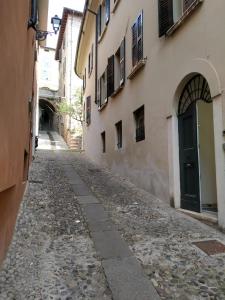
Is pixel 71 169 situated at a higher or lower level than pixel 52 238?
higher

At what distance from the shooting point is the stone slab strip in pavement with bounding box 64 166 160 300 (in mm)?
3043

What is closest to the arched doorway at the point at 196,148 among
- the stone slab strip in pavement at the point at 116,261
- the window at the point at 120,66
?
the stone slab strip in pavement at the point at 116,261

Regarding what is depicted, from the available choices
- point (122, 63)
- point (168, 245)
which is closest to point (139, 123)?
point (122, 63)

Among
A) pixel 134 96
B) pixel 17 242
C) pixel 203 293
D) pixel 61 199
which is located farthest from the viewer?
pixel 134 96

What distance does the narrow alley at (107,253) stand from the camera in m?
3.09

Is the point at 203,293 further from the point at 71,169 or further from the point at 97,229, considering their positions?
the point at 71,169

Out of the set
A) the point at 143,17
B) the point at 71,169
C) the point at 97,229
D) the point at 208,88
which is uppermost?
the point at 143,17

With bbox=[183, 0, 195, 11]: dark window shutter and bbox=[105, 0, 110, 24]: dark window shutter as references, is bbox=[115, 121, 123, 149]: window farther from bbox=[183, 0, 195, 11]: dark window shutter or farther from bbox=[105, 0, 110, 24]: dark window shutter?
bbox=[183, 0, 195, 11]: dark window shutter

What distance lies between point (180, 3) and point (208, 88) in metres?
2.26

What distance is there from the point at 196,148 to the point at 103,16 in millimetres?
9908

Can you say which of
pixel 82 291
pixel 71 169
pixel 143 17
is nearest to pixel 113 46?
pixel 143 17

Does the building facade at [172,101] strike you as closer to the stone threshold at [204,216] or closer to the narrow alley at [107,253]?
the stone threshold at [204,216]

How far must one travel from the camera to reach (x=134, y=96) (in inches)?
347

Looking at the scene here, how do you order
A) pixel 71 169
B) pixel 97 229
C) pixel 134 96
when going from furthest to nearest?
pixel 71 169 → pixel 134 96 → pixel 97 229
